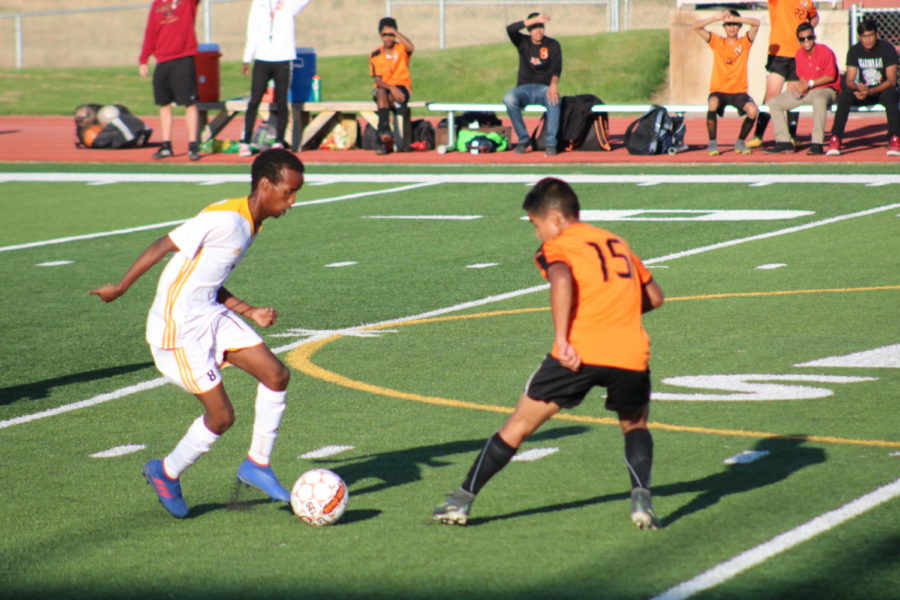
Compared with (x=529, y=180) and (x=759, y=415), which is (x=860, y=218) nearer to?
(x=529, y=180)

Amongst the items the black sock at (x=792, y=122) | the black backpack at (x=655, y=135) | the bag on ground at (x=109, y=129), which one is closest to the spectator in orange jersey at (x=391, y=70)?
the black backpack at (x=655, y=135)

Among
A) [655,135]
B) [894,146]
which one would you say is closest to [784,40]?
[894,146]

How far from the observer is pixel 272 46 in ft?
78.5

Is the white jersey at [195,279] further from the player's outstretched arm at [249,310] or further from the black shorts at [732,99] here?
the black shorts at [732,99]

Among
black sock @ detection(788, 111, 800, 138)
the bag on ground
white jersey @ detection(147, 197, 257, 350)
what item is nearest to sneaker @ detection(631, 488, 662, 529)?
white jersey @ detection(147, 197, 257, 350)

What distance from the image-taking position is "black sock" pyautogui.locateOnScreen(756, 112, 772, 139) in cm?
2339

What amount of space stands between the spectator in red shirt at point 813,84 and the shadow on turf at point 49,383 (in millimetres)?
14108

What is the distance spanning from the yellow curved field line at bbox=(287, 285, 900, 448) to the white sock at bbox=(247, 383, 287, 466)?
76.6 inches

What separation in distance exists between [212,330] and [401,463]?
125cm

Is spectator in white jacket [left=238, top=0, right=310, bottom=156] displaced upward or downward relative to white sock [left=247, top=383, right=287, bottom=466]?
upward

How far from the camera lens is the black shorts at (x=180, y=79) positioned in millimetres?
23641

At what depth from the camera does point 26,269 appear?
14156 mm

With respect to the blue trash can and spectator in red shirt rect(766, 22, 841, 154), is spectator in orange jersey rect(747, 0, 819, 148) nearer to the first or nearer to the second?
spectator in red shirt rect(766, 22, 841, 154)

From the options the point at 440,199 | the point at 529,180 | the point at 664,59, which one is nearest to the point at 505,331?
the point at 440,199
